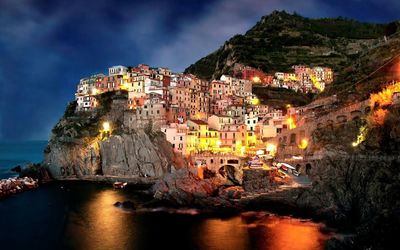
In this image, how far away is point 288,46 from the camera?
11319 centimetres

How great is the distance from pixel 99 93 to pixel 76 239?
48.7m

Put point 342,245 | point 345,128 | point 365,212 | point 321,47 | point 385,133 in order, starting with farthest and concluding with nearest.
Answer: point 321,47 → point 345,128 → point 385,133 → point 365,212 → point 342,245

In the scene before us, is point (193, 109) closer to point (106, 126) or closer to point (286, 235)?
point (106, 126)

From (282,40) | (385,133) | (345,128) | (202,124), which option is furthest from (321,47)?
(385,133)

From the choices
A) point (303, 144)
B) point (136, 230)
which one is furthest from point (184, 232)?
point (303, 144)

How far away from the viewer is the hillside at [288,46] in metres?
102

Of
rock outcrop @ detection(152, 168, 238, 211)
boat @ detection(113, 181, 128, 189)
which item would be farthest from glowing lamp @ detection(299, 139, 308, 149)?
boat @ detection(113, 181, 128, 189)

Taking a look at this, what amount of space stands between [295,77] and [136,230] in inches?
2638

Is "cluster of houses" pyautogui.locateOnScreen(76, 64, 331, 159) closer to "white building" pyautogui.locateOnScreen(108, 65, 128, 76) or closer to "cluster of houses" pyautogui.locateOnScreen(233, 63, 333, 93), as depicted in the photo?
"white building" pyautogui.locateOnScreen(108, 65, 128, 76)

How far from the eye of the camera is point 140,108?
2522 inches

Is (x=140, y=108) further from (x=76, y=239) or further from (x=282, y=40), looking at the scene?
(x=282, y=40)

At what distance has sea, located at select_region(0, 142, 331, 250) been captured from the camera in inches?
1241

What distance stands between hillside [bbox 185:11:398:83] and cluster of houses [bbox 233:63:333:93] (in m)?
3.83

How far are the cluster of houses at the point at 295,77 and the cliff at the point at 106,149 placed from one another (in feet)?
101
